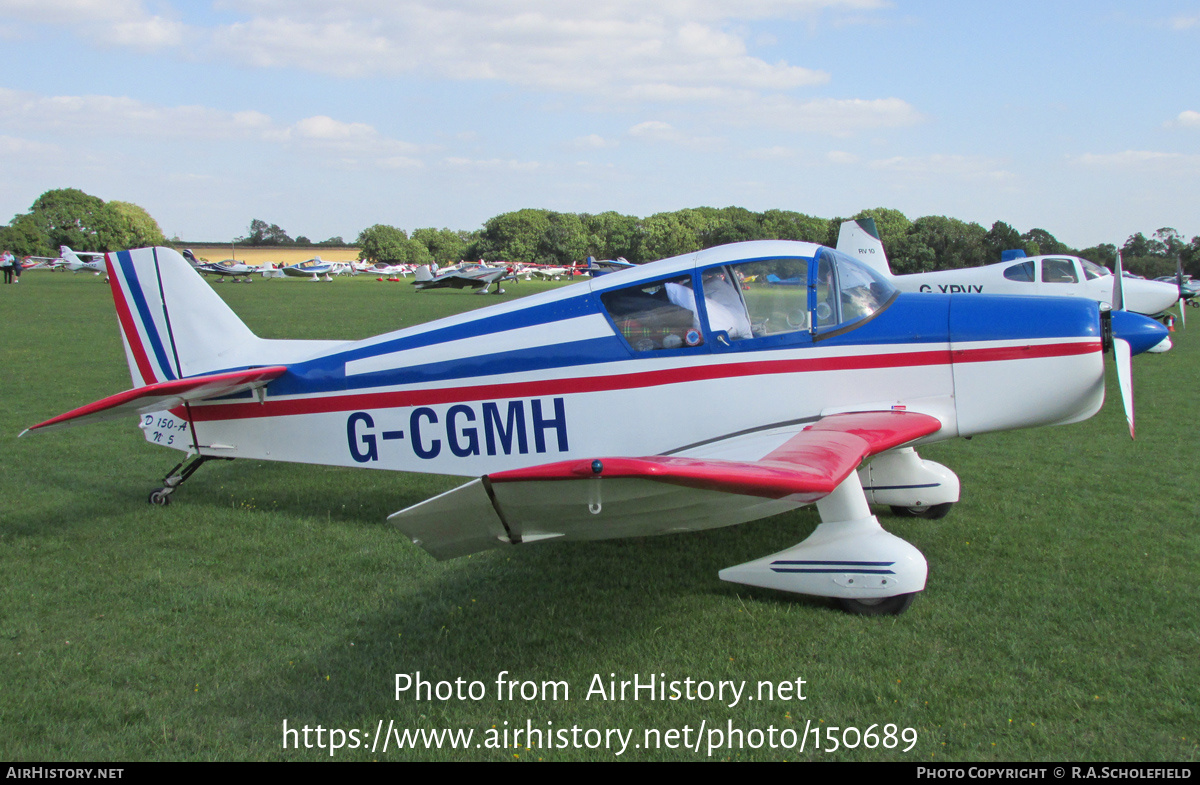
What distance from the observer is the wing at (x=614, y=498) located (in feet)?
8.96

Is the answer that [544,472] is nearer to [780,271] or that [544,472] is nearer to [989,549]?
[780,271]

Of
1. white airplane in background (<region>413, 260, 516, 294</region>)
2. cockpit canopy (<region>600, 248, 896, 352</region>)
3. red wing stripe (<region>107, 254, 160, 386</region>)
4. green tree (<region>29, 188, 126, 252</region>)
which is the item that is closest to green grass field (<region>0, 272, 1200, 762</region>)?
cockpit canopy (<region>600, 248, 896, 352</region>)

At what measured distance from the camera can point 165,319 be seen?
19.9ft

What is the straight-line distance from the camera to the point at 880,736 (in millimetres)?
3111

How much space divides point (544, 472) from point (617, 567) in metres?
2.42

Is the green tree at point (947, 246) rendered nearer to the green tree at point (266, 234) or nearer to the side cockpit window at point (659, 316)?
the side cockpit window at point (659, 316)

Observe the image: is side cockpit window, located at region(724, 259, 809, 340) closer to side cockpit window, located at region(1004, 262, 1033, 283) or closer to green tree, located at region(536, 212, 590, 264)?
side cockpit window, located at region(1004, 262, 1033, 283)

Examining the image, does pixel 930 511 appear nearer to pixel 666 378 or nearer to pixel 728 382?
pixel 728 382

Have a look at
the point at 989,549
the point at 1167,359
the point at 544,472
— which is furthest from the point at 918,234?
the point at 544,472

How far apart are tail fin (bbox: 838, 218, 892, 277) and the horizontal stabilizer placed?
16.8 m

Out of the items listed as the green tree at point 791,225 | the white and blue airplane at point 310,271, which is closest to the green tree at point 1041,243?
the green tree at point 791,225

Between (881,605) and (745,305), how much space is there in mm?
1952

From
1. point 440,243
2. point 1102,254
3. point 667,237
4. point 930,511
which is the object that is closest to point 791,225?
point 667,237

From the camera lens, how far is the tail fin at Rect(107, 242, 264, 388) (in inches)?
239
